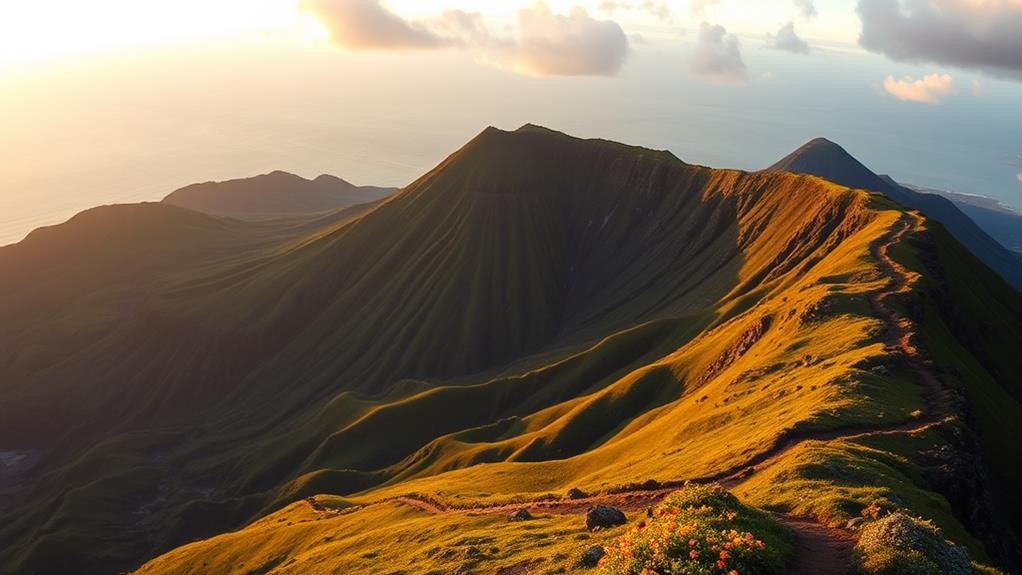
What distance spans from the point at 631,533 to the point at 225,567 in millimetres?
74896

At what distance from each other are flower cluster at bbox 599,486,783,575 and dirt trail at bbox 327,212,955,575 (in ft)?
11.0

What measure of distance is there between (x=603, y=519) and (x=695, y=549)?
17.5m

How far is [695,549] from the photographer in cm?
2466

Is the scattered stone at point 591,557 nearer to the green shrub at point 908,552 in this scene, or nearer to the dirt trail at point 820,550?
the dirt trail at point 820,550

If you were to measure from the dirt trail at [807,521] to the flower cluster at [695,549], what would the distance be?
336 centimetres

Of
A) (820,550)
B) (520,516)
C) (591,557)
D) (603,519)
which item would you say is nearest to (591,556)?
(591,557)

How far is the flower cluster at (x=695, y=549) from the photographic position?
2400 centimetres

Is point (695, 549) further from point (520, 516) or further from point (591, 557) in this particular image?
point (520, 516)

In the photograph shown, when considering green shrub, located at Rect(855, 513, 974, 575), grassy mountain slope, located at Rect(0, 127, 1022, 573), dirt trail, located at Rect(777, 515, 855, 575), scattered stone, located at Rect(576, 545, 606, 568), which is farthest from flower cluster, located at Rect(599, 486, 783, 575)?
grassy mountain slope, located at Rect(0, 127, 1022, 573)

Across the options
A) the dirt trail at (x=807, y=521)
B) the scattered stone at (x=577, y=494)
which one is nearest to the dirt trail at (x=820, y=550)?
the dirt trail at (x=807, y=521)

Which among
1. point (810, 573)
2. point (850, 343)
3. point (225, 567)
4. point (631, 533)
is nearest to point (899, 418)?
point (850, 343)

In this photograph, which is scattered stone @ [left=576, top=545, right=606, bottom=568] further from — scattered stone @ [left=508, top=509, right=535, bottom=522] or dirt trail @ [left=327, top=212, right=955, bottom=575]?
→ scattered stone @ [left=508, top=509, right=535, bottom=522]

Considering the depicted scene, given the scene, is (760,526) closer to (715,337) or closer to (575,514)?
(575,514)

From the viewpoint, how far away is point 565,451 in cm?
10906
